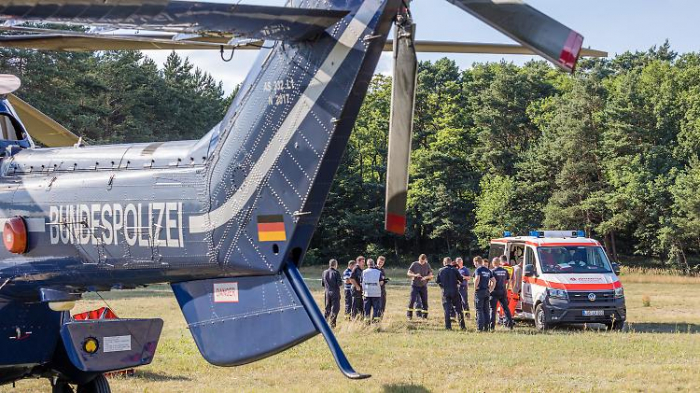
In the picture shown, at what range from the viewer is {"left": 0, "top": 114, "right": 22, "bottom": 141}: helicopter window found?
9117mm

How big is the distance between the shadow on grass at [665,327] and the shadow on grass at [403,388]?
29.2 feet

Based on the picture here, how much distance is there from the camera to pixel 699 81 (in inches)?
2288

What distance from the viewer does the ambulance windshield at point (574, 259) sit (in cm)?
1902

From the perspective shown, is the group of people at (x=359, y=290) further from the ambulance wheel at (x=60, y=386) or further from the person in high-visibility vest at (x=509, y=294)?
the ambulance wheel at (x=60, y=386)

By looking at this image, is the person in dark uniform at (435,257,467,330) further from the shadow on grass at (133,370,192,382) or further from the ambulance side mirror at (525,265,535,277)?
the shadow on grass at (133,370,192,382)

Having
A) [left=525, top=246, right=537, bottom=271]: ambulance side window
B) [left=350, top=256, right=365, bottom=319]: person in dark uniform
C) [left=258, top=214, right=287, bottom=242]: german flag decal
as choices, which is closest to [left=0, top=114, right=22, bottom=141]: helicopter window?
[left=258, top=214, right=287, bottom=242]: german flag decal

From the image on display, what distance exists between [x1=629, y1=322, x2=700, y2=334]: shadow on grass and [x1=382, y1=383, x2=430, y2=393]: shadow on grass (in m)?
8.91

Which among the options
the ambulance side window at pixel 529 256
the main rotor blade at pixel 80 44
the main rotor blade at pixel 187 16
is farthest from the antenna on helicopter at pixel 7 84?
the ambulance side window at pixel 529 256

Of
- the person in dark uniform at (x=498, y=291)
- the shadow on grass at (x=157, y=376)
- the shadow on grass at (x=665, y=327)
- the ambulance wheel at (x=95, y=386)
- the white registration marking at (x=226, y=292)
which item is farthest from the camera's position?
the shadow on grass at (x=665, y=327)

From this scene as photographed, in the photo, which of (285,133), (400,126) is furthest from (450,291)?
(400,126)

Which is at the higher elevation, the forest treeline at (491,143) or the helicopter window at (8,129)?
the forest treeline at (491,143)

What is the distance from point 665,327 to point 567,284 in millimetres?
3016

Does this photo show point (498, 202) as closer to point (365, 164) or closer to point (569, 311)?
point (365, 164)

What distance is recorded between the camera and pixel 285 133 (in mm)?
7211
